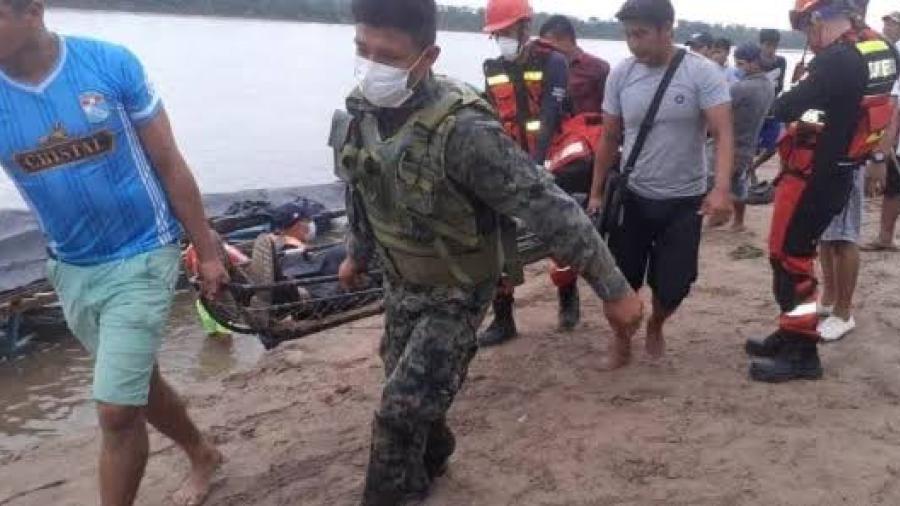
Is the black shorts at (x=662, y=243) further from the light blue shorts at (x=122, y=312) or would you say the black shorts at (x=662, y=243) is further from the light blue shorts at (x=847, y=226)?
the light blue shorts at (x=122, y=312)

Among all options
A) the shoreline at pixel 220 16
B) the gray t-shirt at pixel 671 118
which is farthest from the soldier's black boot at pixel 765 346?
the shoreline at pixel 220 16

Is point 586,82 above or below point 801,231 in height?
above

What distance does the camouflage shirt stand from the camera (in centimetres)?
260

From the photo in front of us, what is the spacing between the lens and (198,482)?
3666mm

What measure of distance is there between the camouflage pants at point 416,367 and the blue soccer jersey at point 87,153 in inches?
34.0

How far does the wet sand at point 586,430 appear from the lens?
3.38 m

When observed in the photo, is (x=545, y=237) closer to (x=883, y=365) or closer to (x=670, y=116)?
(x=670, y=116)

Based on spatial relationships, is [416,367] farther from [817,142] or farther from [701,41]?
Result: [701,41]

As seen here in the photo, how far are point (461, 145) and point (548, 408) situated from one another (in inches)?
75.8

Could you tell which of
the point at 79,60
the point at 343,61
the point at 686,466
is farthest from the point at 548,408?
the point at 343,61

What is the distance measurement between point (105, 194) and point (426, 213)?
1043mm

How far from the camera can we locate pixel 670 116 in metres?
4.13

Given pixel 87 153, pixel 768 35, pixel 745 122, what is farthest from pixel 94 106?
pixel 768 35

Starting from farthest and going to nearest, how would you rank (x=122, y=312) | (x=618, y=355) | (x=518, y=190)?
(x=618, y=355) → (x=122, y=312) → (x=518, y=190)
